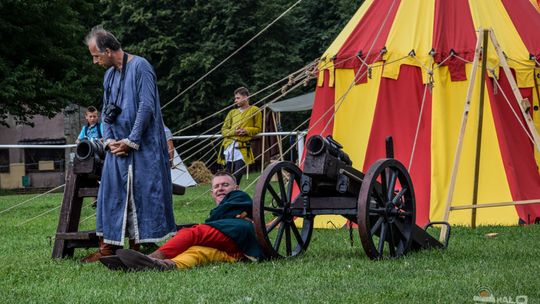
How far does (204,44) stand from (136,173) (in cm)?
2656

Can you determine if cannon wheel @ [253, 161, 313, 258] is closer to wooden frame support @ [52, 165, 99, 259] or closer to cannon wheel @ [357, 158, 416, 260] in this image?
cannon wheel @ [357, 158, 416, 260]

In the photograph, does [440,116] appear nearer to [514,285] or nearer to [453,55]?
[453,55]

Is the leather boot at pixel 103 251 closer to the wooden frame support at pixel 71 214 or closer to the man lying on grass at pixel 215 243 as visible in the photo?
the wooden frame support at pixel 71 214

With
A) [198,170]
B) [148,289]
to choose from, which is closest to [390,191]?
[148,289]

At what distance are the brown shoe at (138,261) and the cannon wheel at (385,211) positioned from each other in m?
1.36

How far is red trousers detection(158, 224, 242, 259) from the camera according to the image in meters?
6.70

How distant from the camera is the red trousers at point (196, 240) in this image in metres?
6.70

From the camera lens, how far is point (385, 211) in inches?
275

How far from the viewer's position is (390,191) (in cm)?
711

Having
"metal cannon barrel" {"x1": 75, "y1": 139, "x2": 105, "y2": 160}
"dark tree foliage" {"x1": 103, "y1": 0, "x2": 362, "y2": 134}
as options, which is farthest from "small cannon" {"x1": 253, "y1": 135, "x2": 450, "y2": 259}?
"dark tree foliage" {"x1": 103, "y1": 0, "x2": 362, "y2": 134}

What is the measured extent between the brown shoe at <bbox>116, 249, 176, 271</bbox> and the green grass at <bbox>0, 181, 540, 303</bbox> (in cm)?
9

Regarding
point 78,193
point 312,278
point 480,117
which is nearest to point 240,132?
point 480,117

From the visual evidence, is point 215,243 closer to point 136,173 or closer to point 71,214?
point 136,173

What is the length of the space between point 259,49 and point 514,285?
2920 centimetres
